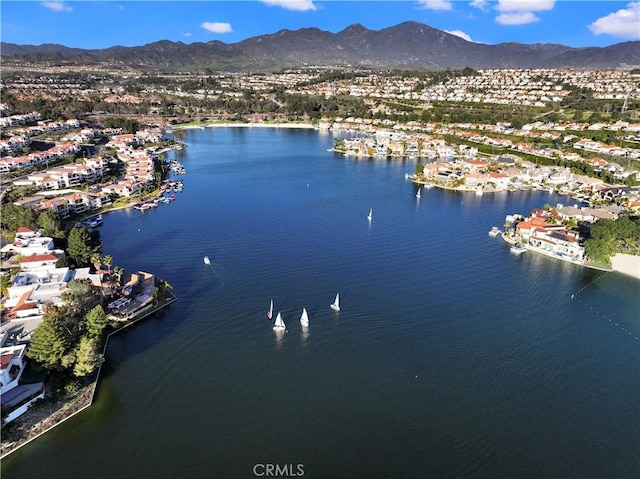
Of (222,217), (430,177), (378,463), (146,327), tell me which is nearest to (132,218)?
(222,217)

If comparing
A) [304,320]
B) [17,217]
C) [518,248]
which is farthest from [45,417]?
[518,248]

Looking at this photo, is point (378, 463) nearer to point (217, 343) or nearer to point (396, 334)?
point (396, 334)

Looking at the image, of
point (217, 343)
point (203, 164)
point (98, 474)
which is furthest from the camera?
point (203, 164)

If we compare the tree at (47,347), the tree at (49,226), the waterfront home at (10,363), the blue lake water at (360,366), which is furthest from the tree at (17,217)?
the tree at (47,347)

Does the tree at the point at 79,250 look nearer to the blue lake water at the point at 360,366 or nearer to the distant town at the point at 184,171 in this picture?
the distant town at the point at 184,171

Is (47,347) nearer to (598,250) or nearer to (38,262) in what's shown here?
(38,262)

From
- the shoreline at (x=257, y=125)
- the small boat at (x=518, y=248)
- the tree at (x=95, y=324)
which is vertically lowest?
the small boat at (x=518, y=248)
